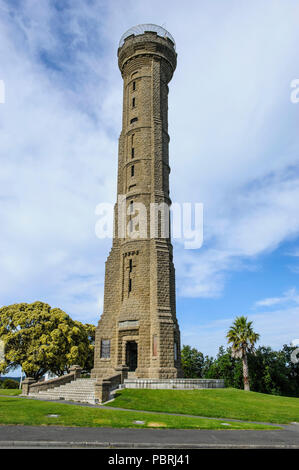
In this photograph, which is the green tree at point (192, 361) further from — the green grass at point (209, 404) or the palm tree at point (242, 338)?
the green grass at point (209, 404)

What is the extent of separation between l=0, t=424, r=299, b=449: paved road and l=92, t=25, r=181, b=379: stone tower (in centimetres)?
1500

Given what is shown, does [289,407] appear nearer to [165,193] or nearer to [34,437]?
[34,437]

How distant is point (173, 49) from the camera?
135ft

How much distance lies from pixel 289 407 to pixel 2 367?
29.8 m

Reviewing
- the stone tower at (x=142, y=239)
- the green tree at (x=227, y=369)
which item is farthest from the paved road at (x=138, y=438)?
the green tree at (x=227, y=369)

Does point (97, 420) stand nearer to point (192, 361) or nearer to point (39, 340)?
point (39, 340)

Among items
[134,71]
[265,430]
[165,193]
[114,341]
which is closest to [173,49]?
[134,71]

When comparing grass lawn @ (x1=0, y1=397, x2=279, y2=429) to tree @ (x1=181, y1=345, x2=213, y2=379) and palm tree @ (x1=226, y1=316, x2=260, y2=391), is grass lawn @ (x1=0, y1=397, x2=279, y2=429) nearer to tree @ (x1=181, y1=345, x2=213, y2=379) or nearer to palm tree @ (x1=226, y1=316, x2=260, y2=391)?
palm tree @ (x1=226, y1=316, x2=260, y2=391)

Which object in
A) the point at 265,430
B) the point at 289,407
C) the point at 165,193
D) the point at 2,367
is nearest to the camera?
the point at 265,430

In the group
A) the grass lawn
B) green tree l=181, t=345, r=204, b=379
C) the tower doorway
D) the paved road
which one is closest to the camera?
the paved road

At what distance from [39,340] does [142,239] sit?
17373 millimetres

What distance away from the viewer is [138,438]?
34.8 ft

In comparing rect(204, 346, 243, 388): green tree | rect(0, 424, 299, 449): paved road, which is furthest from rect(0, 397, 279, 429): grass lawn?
rect(204, 346, 243, 388): green tree

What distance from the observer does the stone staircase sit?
73.6 feet
